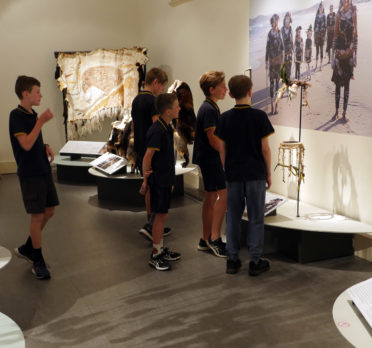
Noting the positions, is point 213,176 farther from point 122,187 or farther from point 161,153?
point 122,187

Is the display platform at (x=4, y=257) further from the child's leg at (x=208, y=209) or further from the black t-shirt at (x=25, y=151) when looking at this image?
the child's leg at (x=208, y=209)

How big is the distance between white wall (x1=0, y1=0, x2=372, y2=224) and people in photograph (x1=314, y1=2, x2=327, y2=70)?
717mm

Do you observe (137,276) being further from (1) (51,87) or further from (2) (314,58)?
(1) (51,87)

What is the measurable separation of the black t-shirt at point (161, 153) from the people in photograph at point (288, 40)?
166cm

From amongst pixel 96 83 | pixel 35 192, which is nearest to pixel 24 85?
pixel 35 192

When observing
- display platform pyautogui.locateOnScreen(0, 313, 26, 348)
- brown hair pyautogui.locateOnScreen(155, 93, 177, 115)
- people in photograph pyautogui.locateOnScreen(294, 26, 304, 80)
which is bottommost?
display platform pyautogui.locateOnScreen(0, 313, 26, 348)

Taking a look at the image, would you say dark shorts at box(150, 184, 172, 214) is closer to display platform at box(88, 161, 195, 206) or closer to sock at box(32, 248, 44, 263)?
sock at box(32, 248, 44, 263)

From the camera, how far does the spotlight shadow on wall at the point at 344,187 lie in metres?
4.14

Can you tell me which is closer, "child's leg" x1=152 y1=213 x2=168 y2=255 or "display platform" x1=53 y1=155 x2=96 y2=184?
"child's leg" x1=152 y1=213 x2=168 y2=255

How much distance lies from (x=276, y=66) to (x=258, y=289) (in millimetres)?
2445

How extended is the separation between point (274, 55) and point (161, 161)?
200cm

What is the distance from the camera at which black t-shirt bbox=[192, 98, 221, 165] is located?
381cm

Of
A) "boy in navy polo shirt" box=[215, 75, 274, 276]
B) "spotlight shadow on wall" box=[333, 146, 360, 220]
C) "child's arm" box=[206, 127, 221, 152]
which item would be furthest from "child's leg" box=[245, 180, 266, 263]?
"spotlight shadow on wall" box=[333, 146, 360, 220]

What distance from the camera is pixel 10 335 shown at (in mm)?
2645
